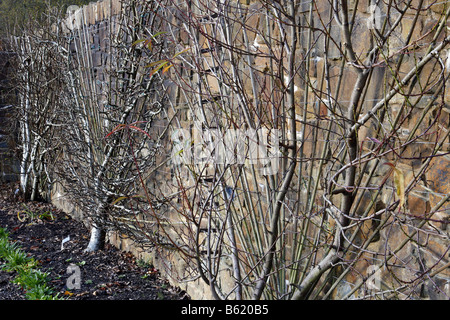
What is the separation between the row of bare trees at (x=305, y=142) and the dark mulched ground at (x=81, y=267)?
45 cm

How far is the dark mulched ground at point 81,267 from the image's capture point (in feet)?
11.7

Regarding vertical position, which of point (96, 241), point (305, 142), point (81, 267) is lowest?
point (81, 267)

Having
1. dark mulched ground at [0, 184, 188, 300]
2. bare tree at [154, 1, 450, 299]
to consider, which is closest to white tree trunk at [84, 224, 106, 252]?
dark mulched ground at [0, 184, 188, 300]

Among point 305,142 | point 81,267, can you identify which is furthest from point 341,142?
point 81,267

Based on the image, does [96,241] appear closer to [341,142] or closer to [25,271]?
[25,271]

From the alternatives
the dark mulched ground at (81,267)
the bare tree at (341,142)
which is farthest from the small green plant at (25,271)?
the bare tree at (341,142)

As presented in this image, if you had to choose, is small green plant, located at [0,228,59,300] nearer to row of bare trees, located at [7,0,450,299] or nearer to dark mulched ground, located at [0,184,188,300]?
dark mulched ground, located at [0,184,188,300]

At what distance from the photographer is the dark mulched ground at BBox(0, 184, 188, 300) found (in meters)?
3.57

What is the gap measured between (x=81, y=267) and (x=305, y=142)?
8.77 ft

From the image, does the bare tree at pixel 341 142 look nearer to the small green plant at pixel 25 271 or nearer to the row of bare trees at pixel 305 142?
the row of bare trees at pixel 305 142

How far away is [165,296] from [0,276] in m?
1.60

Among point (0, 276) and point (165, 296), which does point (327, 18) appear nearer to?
point (165, 296)

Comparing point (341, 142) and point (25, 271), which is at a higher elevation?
point (341, 142)

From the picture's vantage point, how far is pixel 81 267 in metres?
4.04
